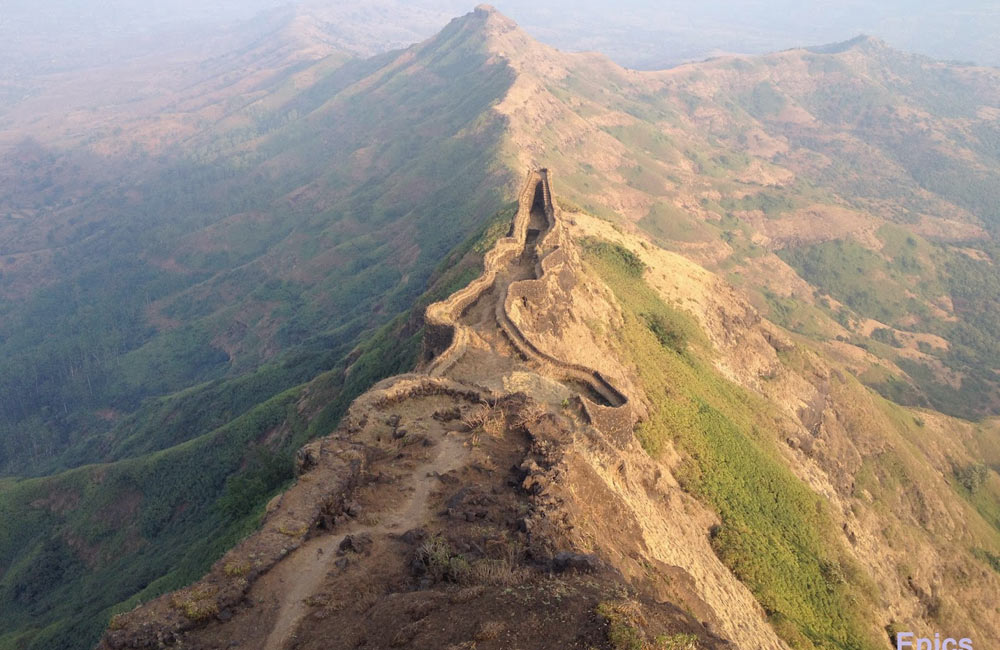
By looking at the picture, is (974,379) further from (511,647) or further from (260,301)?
(260,301)

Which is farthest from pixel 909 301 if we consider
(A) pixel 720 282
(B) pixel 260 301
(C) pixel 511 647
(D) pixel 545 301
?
(C) pixel 511 647

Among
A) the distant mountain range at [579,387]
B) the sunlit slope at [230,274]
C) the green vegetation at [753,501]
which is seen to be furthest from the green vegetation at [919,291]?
the green vegetation at [753,501]

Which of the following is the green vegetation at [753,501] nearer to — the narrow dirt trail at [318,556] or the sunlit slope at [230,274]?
the narrow dirt trail at [318,556]

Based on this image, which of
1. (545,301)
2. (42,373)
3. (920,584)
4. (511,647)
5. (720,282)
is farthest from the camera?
(42,373)

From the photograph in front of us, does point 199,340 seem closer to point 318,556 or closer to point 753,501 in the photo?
point 753,501

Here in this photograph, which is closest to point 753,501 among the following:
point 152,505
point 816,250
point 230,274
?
point 152,505
